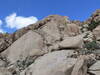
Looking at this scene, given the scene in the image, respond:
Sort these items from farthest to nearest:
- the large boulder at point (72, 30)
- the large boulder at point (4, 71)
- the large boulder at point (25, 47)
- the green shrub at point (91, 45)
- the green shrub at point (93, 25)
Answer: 1. the green shrub at point (93, 25)
2. the large boulder at point (72, 30)
3. the large boulder at point (25, 47)
4. the large boulder at point (4, 71)
5. the green shrub at point (91, 45)

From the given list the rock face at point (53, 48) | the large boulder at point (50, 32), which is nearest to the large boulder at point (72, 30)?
the rock face at point (53, 48)

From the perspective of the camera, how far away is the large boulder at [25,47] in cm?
2075

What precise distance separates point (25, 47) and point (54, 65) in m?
5.69

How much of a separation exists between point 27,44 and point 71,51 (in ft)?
15.4

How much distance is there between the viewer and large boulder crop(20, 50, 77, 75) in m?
15.5

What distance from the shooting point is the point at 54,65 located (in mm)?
16219

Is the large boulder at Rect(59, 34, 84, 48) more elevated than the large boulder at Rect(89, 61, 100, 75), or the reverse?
the large boulder at Rect(59, 34, 84, 48)

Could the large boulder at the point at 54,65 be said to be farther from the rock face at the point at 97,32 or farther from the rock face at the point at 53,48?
the rock face at the point at 97,32

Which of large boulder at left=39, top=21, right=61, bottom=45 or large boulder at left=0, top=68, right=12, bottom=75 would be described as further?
large boulder at left=39, top=21, right=61, bottom=45

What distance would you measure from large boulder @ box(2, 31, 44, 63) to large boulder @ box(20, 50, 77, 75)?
217cm

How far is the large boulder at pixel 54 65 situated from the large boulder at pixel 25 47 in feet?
7.10

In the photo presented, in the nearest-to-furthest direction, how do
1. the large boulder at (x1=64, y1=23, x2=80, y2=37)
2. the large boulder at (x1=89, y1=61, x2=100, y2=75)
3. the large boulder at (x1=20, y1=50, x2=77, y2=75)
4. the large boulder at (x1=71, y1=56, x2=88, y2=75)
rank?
the large boulder at (x1=71, y1=56, x2=88, y2=75), the large boulder at (x1=89, y1=61, x2=100, y2=75), the large boulder at (x1=20, y1=50, x2=77, y2=75), the large boulder at (x1=64, y1=23, x2=80, y2=37)

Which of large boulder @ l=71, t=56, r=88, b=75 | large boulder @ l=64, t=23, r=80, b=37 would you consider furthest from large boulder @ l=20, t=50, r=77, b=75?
large boulder @ l=64, t=23, r=80, b=37

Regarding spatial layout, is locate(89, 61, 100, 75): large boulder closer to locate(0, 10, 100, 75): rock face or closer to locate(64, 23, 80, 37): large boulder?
locate(0, 10, 100, 75): rock face
